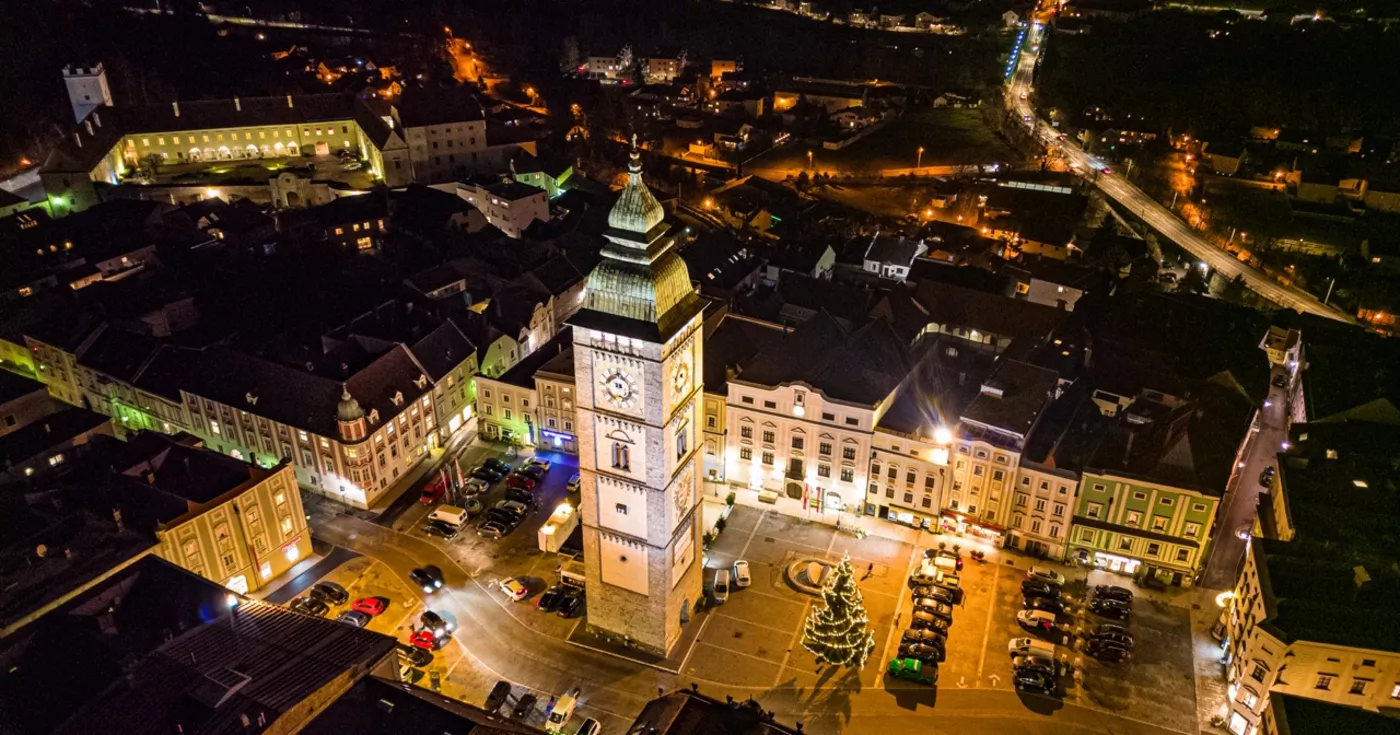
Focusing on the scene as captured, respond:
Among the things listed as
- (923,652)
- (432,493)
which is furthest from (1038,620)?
(432,493)

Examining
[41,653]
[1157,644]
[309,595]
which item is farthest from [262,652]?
[1157,644]

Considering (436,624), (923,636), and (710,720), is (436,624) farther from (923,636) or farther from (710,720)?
(923,636)

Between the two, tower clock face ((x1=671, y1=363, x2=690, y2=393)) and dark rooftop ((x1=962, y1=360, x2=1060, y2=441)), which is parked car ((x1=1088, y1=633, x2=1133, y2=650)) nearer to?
dark rooftop ((x1=962, y1=360, x2=1060, y2=441))

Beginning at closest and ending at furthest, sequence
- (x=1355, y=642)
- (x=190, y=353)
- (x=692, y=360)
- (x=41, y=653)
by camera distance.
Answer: (x=41, y=653) < (x=1355, y=642) < (x=692, y=360) < (x=190, y=353)

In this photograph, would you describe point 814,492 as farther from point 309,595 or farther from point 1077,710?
point 309,595

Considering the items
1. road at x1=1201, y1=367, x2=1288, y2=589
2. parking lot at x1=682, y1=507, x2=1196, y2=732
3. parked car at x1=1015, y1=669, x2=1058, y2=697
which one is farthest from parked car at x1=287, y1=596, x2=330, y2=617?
road at x1=1201, y1=367, x2=1288, y2=589

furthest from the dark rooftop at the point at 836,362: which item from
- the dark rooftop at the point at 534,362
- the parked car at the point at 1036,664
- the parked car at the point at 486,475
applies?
the parked car at the point at 486,475
